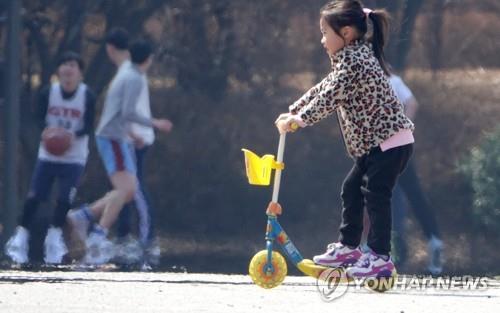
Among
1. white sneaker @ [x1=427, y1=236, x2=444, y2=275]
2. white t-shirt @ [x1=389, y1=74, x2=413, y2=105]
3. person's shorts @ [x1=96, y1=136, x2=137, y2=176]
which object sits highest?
white t-shirt @ [x1=389, y1=74, x2=413, y2=105]

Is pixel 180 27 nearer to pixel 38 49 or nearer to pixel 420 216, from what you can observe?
pixel 38 49

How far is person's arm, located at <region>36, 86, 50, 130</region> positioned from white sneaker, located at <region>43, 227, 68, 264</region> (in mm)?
812

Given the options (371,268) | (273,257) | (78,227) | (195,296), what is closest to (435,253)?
(78,227)

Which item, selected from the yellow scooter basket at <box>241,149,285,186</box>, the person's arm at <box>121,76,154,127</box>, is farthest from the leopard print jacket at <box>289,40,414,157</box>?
the person's arm at <box>121,76,154,127</box>

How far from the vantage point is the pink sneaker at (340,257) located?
23.0ft

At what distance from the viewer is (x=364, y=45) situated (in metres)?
6.93

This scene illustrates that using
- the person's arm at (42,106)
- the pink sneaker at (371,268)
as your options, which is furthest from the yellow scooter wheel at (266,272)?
the person's arm at (42,106)

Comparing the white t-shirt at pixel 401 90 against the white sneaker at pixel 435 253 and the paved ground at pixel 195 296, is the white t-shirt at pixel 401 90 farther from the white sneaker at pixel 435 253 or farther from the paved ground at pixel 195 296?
the paved ground at pixel 195 296

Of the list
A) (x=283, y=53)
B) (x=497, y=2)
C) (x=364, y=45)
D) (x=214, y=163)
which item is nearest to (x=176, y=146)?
(x=214, y=163)

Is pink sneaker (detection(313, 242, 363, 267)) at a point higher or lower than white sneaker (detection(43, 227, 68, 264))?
higher

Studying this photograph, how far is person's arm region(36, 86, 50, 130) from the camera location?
1044cm

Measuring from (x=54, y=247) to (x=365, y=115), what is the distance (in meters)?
4.13

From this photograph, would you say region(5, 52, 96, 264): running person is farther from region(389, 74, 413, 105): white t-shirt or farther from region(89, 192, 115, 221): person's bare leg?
region(389, 74, 413, 105): white t-shirt

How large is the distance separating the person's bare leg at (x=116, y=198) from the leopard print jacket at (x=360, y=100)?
371 cm
